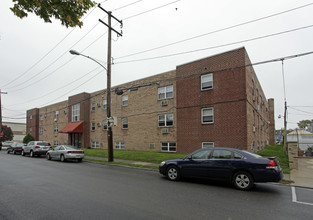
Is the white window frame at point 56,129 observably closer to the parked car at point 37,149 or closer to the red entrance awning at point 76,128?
the red entrance awning at point 76,128

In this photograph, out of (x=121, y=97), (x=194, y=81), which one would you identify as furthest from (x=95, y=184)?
(x=121, y=97)

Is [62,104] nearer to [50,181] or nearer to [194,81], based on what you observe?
[194,81]

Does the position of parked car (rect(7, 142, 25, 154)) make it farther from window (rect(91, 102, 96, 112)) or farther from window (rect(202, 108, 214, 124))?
window (rect(202, 108, 214, 124))

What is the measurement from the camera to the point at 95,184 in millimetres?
7590

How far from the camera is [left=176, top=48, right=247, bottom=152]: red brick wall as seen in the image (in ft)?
48.7

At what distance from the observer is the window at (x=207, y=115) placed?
16188mm

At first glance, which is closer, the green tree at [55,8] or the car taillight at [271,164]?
the green tree at [55,8]

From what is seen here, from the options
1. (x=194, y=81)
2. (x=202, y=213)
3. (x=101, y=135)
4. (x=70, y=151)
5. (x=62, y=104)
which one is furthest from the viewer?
(x=62, y=104)

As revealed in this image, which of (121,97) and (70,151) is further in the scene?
(121,97)

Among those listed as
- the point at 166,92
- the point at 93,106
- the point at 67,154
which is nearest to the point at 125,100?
the point at 166,92

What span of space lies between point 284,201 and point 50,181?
8.20 metres

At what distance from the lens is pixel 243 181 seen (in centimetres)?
693

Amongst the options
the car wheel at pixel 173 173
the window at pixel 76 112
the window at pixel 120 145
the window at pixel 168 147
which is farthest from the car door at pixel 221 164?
the window at pixel 76 112

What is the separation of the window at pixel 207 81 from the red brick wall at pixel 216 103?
30 centimetres
